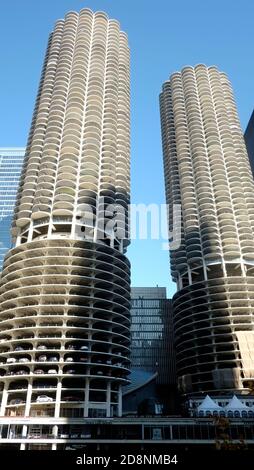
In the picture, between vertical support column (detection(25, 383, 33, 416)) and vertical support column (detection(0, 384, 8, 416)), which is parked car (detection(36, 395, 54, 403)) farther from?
vertical support column (detection(0, 384, 8, 416))

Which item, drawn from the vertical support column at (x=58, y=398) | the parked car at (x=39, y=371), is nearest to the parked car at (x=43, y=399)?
the vertical support column at (x=58, y=398)

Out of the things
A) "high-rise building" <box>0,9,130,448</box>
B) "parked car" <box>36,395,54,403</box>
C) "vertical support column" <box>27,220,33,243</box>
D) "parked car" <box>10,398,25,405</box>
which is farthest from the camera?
"vertical support column" <box>27,220,33,243</box>

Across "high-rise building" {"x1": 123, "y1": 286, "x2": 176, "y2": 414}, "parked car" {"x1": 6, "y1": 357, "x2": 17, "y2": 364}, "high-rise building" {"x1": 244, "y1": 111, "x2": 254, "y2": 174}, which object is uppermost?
"high-rise building" {"x1": 244, "y1": 111, "x2": 254, "y2": 174}

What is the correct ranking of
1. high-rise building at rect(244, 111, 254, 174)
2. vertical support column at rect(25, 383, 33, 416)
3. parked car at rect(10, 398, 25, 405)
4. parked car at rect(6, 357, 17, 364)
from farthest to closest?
high-rise building at rect(244, 111, 254, 174)
parked car at rect(6, 357, 17, 364)
parked car at rect(10, 398, 25, 405)
vertical support column at rect(25, 383, 33, 416)

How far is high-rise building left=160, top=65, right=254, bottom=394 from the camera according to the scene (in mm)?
112062

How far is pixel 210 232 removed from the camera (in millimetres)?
128625

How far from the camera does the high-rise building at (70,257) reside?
8869 cm

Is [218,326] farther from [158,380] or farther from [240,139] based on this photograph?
[240,139]

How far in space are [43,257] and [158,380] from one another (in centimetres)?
6512

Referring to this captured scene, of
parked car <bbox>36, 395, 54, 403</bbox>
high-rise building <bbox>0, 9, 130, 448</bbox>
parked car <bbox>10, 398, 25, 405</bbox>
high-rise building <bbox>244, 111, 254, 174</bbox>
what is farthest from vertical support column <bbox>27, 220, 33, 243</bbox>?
high-rise building <bbox>244, 111, 254, 174</bbox>

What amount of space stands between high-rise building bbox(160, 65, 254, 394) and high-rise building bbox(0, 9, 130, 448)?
25441 millimetres

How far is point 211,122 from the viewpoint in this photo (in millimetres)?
153750

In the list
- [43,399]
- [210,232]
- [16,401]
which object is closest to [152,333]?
[210,232]

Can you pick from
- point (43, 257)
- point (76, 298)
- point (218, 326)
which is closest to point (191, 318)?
point (218, 326)
